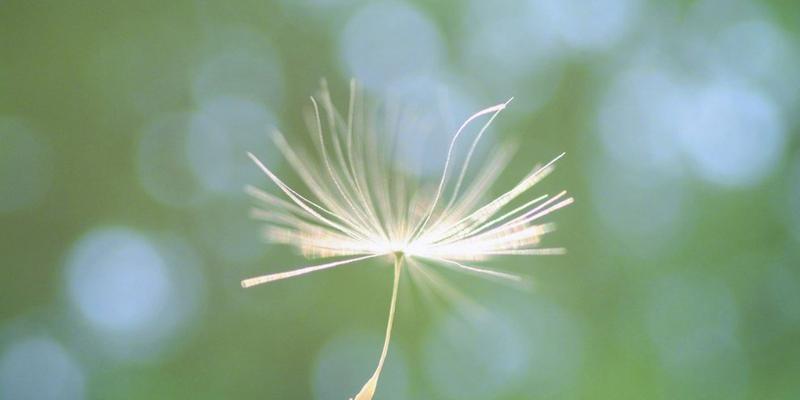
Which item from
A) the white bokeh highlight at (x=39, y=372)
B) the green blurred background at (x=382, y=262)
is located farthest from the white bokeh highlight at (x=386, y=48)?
the white bokeh highlight at (x=39, y=372)

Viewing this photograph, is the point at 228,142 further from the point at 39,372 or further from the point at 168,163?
the point at 39,372

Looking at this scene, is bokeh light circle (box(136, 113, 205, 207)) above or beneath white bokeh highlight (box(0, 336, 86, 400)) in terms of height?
above

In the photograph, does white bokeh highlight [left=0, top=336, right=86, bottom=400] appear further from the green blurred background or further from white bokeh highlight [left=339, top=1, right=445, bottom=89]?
white bokeh highlight [left=339, top=1, right=445, bottom=89]

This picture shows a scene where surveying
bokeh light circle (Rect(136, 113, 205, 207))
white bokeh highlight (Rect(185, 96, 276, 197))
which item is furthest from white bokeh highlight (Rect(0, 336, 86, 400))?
white bokeh highlight (Rect(185, 96, 276, 197))

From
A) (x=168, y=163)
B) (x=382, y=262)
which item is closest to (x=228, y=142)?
(x=168, y=163)

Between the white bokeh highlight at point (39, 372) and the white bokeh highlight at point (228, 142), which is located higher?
the white bokeh highlight at point (228, 142)

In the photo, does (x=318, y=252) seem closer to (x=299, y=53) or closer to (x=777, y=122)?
(x=299, y=53)

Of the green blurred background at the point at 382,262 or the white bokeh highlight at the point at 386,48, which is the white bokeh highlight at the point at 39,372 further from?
the white bokeh highlight at the point at 386,48

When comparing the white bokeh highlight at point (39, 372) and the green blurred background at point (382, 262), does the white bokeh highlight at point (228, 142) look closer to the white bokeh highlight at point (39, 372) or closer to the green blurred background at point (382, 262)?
the green blurred background at point (382, 262)

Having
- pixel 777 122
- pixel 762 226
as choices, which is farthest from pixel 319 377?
pixel 777 122
